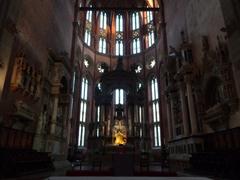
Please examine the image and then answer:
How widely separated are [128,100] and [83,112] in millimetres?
8299

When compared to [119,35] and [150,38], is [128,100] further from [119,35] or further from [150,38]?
[119,35]

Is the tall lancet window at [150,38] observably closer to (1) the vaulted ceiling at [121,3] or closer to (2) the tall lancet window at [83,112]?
(1) the vaulted ceiling at [121,3]

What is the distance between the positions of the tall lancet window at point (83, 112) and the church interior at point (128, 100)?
157 millimetres

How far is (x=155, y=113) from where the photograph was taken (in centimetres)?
2727

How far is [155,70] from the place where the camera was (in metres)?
28.4

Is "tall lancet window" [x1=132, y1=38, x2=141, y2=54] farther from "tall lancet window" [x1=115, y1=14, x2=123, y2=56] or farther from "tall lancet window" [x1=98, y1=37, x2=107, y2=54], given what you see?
"tall lancet window" [x1=98, y1=37, x2=107, y2=54]

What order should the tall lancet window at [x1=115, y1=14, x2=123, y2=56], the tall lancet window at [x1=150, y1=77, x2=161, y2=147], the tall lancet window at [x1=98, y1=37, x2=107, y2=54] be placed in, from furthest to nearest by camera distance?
the tall lancet window at [x1=115, y1=14, x2=123, y2=56], the tall lancet window at [x1=98, y1=37, x2=107, y2=54], the tall lancet window at [x1=150, y1=77, x2=161, y2=147]

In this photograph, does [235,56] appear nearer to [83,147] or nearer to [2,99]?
[2,99]

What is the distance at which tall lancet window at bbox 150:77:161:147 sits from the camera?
84.6 ft

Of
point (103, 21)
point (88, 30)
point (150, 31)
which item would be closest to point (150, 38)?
point (150, 31)

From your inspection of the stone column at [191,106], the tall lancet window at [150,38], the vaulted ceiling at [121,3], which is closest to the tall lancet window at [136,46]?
the tall lancet window at [150,38]

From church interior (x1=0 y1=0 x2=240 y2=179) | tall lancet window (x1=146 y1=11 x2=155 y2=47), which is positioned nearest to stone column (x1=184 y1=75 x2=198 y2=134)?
church interior (x1=0 y1=0 x2=240 y2=179)

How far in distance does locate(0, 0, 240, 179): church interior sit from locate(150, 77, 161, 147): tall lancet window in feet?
0.48

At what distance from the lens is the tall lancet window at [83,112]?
26491 mm
